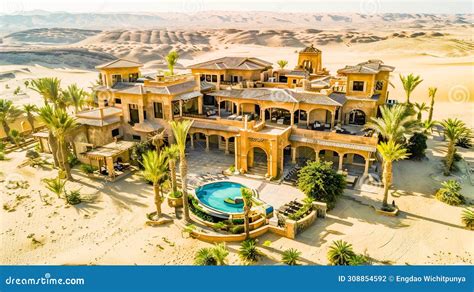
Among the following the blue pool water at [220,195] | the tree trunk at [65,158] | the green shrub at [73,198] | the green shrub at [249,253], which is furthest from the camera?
the tree trunk at [65,158]

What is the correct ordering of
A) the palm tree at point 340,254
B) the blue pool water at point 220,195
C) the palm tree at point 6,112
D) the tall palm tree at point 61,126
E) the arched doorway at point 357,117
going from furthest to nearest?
the palm tree at point 6,112, the arched doorway at point 357,117, the tall palm tree at point 61,126, the blue pool water at point 220,195, the palm tree at point 340,254

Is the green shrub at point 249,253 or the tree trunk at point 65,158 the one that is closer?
the green shrub at point 249,253

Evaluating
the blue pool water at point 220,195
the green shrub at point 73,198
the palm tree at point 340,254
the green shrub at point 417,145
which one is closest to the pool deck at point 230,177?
the blue pool water at point 220,195

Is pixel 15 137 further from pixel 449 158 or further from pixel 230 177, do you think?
pixel 449 158

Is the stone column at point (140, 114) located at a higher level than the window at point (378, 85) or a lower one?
lower

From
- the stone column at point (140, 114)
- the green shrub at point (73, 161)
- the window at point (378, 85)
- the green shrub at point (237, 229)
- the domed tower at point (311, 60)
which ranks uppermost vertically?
the domed tower at point (311, 60)

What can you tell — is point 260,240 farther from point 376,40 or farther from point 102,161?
point 376,40

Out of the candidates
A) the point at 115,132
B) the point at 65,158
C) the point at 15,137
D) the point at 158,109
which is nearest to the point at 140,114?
the point at 158,109

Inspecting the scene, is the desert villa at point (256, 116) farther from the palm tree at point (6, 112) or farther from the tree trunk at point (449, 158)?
the palm tree at point (6, 112)
